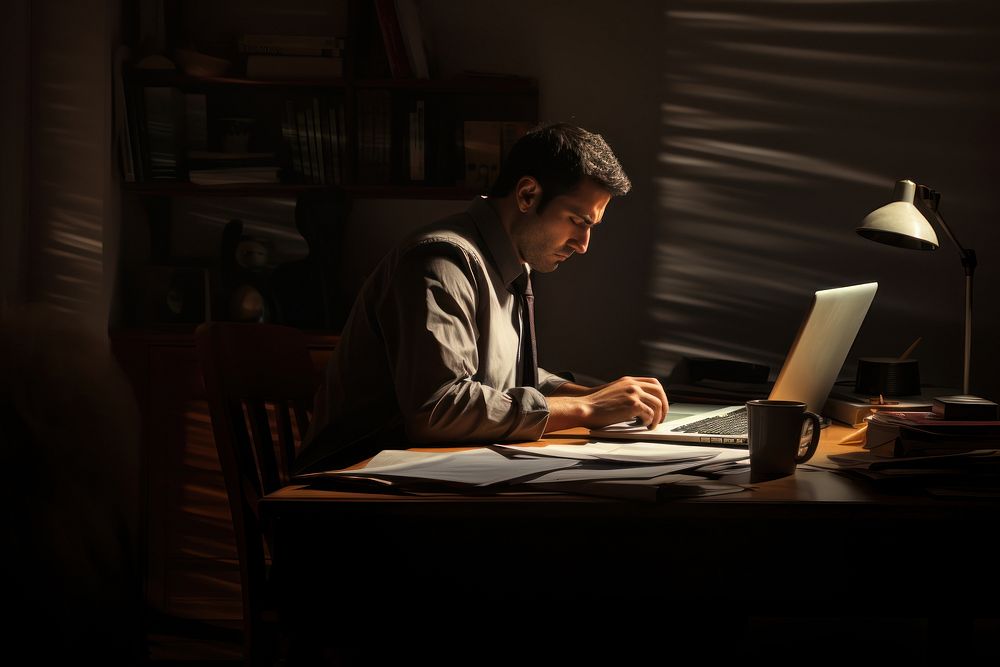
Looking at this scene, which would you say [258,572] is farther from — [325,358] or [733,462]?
[325,358]

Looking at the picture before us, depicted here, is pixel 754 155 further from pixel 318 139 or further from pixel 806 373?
pixel 806 373

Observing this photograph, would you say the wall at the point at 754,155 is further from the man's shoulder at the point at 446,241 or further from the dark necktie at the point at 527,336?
the man's shoulder at the point at 446,241

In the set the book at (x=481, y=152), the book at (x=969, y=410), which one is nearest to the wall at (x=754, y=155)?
the book at (x=481, y=152)

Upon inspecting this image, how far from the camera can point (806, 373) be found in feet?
5.09

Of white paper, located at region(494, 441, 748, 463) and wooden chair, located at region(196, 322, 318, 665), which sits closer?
white paper, located at region(494, 441, 748, 463)

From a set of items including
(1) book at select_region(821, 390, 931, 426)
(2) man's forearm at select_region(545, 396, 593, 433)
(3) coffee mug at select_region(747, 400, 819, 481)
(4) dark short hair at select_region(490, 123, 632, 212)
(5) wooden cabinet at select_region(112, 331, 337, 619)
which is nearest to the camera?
(3) coffee mug at select_region(747, 400, 819, 481)

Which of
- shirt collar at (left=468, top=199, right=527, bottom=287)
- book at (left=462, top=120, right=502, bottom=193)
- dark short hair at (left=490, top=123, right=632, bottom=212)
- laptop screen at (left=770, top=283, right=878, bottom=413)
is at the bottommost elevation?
laptop screen at (left=770, top=283, right=878, bottom=413)

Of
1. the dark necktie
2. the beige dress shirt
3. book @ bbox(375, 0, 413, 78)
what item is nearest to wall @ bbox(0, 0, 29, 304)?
book @ bbox(375, 0, 413, 78)

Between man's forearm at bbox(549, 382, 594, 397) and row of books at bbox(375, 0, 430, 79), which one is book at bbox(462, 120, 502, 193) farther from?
man's forearm at bbox(549, 382, 594, 397)

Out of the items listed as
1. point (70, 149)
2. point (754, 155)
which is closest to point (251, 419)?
point (70, 149)

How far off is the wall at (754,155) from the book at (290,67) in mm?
399

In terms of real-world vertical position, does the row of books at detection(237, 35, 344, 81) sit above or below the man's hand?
above

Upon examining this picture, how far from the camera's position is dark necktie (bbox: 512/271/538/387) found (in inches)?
77.6

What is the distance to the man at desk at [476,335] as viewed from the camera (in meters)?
1.45
